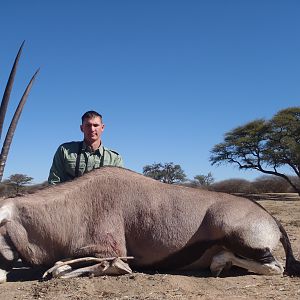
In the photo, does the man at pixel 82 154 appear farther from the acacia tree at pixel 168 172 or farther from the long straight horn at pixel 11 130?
the acacia tree at pixel 168 172

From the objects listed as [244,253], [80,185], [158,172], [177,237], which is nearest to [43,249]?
[80,185]

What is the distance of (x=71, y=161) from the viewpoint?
5547 mm

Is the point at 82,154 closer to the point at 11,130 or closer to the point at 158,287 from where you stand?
the point at 11,130

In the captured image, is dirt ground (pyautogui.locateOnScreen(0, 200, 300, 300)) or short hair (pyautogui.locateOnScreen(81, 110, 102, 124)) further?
short hair (pyautogui.locateOnScreen(81, 110, 102, 124))

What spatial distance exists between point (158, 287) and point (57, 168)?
83.8 inches

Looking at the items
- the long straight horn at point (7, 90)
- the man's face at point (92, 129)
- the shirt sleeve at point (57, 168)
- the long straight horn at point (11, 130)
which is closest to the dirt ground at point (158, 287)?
the long straight horn at point (11, 130)

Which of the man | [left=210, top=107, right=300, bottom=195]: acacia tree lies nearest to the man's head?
the man

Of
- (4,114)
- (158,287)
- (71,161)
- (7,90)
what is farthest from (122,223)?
(7,90)

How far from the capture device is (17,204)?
4.47 metres

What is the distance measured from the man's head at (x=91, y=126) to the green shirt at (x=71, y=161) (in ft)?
0.40

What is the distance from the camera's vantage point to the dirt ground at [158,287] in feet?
12.3

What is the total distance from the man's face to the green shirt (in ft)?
0.39

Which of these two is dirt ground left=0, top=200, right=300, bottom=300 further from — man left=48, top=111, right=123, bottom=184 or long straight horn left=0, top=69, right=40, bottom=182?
man left=48, top=111, right=123, bottom=184

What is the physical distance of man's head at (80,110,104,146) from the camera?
550 centimetres
